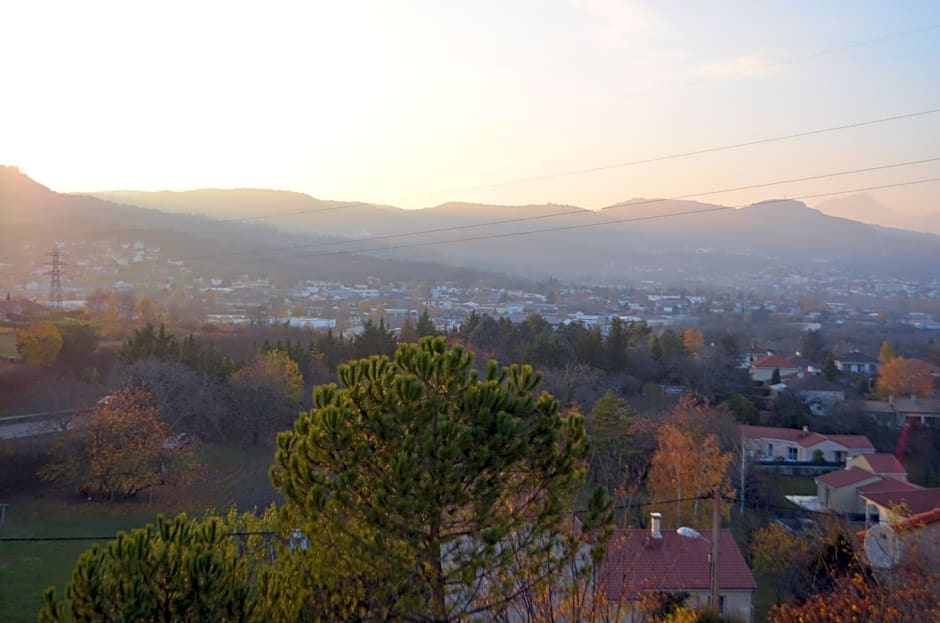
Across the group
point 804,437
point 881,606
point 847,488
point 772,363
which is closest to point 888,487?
point 847,488

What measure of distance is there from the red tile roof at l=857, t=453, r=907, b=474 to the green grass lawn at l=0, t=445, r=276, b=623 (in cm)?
1505

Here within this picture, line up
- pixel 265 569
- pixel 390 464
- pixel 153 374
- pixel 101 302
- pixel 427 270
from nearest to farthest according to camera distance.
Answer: pixel 390 464
pixel 265 569
pixel 153 374
pixel 101 302
pixel 427 270

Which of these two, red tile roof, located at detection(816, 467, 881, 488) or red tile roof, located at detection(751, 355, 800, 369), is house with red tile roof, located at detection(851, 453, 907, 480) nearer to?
red tile roof, located at detection(816, 467, 881, 488)

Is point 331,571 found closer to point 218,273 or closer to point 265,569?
point 265,569

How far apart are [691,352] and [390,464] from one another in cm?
3086

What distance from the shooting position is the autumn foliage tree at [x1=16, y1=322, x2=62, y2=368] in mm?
23781

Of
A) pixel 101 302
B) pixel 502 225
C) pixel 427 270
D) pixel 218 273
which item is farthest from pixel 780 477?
pixel 502 225

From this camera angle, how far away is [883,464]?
20.6 metres

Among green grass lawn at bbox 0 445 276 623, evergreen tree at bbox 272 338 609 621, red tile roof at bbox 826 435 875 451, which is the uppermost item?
evergreen tree at bbox 272 338 609 621

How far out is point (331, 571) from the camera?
4.59 m

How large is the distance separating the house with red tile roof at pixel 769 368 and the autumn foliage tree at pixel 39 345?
85.3ft

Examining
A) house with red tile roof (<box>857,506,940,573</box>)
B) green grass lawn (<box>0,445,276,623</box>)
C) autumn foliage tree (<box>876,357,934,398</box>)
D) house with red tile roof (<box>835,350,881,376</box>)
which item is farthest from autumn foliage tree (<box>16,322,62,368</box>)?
house with red tile roof (<box>835,350,881,376</box>)

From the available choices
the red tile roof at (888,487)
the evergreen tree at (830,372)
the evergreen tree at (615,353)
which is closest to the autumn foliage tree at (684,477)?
the red tile roof at (888,487)

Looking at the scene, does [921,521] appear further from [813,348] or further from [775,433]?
[813,348]
